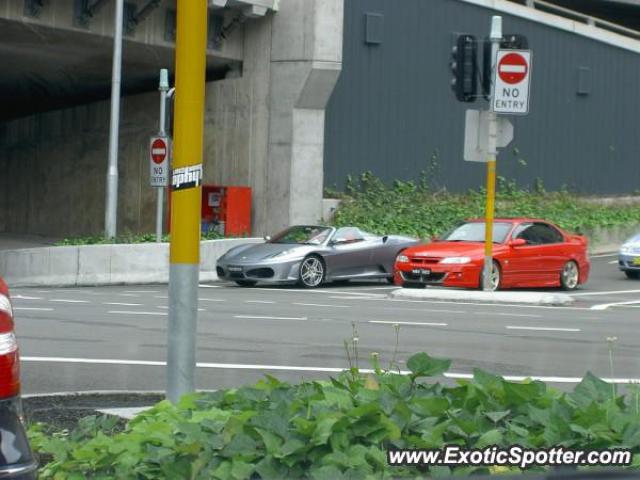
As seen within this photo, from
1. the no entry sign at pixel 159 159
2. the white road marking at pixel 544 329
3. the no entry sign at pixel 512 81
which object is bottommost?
the white road marking at pixel 544 329

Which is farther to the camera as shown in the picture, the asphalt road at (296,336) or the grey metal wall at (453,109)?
the grey metal wall at (453,109)

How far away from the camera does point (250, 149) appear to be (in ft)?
111

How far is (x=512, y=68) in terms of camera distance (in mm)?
20969

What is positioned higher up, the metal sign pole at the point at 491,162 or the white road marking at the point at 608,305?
the metal sign pole at the point at 491,162

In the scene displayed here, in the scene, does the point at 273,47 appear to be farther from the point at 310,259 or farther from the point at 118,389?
the point at 118,389

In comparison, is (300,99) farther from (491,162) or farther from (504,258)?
(491,162)

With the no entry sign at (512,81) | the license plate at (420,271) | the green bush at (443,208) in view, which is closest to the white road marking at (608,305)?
the license plate at (420,271)

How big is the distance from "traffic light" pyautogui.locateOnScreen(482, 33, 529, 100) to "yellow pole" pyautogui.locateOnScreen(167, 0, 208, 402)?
14353 millimetres

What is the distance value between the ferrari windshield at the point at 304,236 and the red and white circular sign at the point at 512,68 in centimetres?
690

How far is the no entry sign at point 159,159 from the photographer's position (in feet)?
93.7

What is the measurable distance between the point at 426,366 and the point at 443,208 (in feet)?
96.2

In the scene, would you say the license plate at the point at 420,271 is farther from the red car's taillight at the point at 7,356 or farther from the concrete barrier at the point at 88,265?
the red car's taillight at the point at 7,356

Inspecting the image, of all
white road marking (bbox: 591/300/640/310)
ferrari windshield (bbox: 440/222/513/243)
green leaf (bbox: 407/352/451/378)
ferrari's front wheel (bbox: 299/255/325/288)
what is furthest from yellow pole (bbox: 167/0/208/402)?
ferrari's front wheel (bbox: 299/255/325/288)

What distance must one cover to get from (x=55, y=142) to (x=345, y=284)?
18680 millimetres
